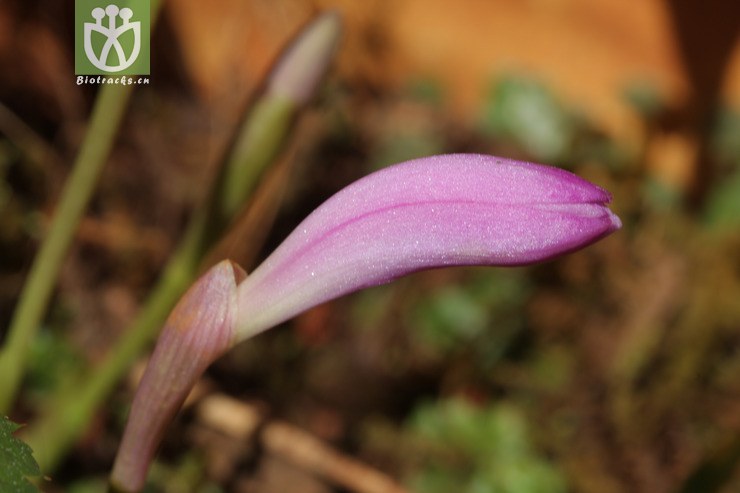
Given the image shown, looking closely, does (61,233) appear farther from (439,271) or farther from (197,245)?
(439,271)

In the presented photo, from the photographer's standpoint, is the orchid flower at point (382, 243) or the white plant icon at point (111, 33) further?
the white plant icon at point (111, 33)

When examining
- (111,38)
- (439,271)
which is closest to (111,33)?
(111,38)

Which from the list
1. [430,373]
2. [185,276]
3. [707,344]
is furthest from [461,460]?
[185,276]

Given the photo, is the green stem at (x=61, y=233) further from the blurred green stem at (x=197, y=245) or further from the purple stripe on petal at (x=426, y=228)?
the purple stripe on petal at (x=426, y=228)

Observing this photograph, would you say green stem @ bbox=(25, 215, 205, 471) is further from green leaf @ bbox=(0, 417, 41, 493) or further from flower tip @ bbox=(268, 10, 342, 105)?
green leaf @ bbox=(0, 417, 41, 493)

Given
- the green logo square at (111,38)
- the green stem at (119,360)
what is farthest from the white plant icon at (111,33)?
the green stem at (119,360)

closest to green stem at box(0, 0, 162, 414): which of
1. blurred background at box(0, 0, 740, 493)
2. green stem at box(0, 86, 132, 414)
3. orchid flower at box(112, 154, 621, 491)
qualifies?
green stem at box(0, 86, 132, 414)
